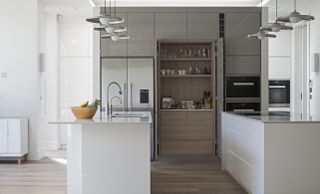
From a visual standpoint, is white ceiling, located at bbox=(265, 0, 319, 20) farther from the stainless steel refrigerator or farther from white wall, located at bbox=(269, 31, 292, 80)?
the stainless steel refrigerator

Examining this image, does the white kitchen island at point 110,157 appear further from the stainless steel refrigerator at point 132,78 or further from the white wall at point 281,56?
the white wall at point 281,56

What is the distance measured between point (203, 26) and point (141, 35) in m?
1.17

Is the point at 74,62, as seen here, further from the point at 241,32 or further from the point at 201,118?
the point at 241,32

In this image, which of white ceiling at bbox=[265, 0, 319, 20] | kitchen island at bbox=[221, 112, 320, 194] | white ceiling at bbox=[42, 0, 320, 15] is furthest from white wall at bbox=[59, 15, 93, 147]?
kitchen island at bbox=[221, 112, 320, 194]

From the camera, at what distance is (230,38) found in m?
7.70

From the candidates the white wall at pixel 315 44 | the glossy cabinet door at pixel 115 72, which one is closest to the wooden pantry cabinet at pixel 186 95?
the glossy cabinet door at pixel 115 72

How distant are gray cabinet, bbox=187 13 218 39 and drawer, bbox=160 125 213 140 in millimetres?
1682

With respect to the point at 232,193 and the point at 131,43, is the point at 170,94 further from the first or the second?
the point at 232,193

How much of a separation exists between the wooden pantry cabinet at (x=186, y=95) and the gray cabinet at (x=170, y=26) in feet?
0.39

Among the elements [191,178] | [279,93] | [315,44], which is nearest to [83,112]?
[191,178]

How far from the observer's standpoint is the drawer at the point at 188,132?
7641 millimetres

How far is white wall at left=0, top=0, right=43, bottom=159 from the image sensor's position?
746cm

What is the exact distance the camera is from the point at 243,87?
303 inches

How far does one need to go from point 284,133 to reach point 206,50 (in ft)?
13.0
